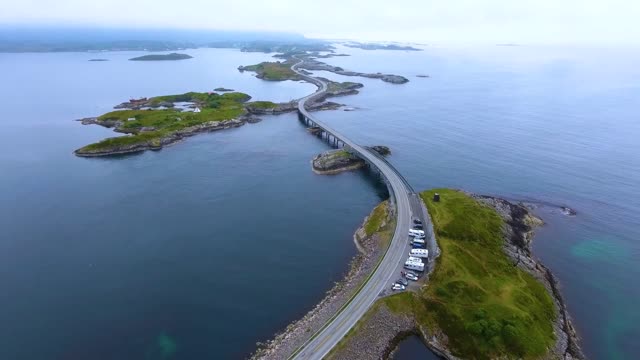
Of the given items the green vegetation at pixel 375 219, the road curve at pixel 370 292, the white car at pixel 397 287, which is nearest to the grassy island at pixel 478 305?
the white car at pixel 397 287

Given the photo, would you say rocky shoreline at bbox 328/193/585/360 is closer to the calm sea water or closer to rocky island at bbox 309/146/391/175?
the calm sea water

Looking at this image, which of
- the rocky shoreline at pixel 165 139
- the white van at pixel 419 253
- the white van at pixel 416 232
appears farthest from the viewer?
the rocky shoreline at pixel 165 139

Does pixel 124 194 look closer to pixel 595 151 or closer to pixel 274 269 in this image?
pixel 274 269

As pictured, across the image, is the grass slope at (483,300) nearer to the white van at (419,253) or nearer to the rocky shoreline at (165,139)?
the white van at (419,253)

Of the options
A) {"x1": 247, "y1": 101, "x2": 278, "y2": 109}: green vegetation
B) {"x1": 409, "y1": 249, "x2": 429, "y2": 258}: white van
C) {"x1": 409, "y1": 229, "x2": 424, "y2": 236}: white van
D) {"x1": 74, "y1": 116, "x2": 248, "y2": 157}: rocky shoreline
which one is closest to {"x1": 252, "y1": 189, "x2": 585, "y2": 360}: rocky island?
{"x1": 409, "y1": 249, "x2": 429, "y2": 258}: white van

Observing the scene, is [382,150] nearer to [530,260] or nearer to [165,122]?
[530,260]
